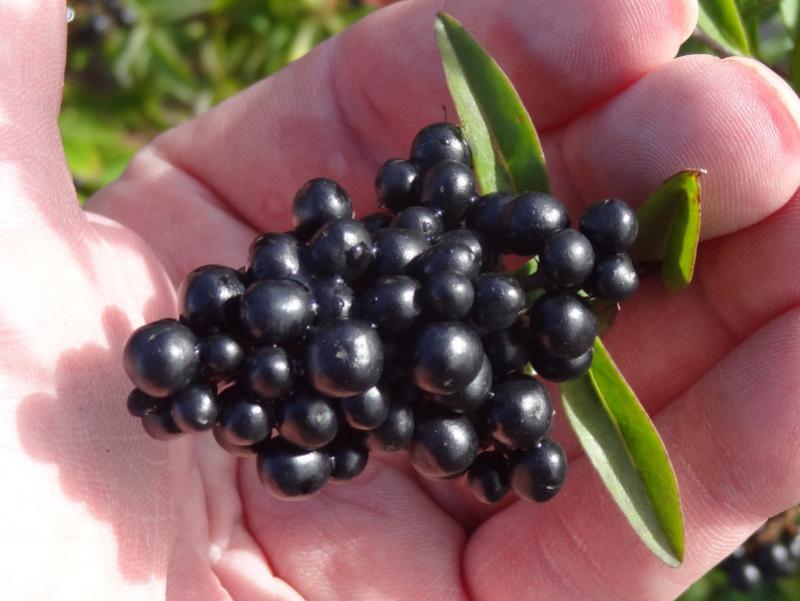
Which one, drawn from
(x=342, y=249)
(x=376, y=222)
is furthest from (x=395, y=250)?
(x=376, y=222)

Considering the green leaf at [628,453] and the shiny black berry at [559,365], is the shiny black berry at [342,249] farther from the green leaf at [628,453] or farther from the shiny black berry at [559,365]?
the green leaf at [628,453]

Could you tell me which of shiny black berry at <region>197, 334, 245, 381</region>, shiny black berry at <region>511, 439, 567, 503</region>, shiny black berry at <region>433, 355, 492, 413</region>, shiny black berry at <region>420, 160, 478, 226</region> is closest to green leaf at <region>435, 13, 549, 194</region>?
shiny black berry at <region>420, 160, 478, 226</region>

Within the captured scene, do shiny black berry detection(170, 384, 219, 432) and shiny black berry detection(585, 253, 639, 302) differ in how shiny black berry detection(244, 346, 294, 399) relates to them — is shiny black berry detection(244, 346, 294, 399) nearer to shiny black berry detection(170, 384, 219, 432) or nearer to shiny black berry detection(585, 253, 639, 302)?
shiny black berry detection(170, 384, 219, 432)

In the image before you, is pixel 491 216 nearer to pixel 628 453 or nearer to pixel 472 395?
pixel 472 395

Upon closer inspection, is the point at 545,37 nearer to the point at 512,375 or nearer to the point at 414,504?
the point at 512,375

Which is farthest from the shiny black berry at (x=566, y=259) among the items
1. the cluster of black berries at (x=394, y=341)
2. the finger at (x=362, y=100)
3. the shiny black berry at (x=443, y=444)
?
the finger at (x=362, y=100)

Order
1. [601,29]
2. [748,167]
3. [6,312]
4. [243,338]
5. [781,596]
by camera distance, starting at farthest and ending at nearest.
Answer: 1. [781,596]
2. [601,29]
3. [748,167]
4. [6,312]
5. [243,338]

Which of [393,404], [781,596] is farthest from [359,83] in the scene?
[781,596]
